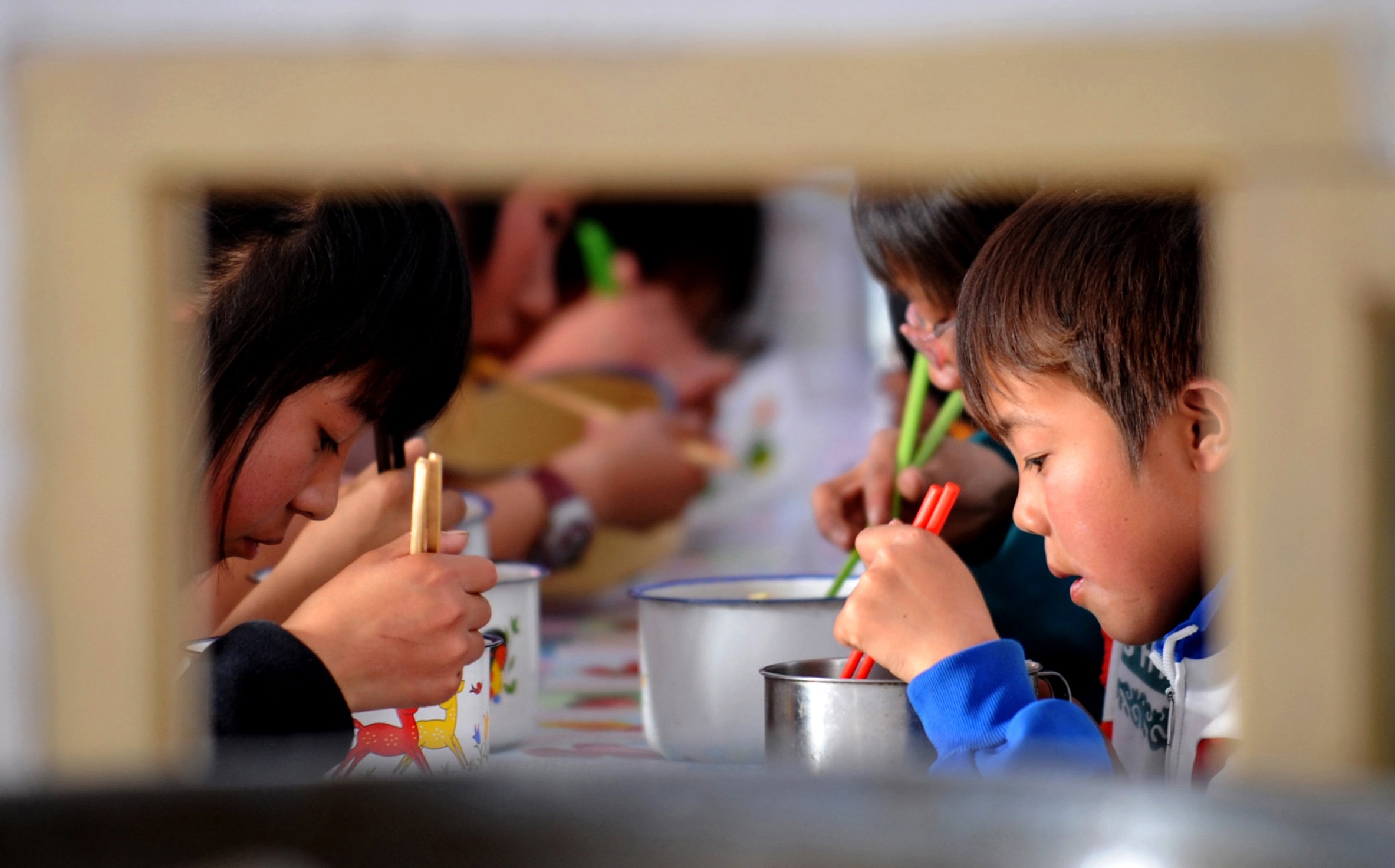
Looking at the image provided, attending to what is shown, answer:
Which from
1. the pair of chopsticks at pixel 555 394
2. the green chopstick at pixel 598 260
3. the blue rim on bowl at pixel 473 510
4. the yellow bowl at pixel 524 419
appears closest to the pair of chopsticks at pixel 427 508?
the blue rim on bowl at pixel 473 510

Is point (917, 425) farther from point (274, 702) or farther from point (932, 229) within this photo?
point (274, 702)

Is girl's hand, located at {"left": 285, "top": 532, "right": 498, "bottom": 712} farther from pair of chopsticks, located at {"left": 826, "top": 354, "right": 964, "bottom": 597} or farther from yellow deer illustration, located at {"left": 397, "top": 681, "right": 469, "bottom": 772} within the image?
pair of chopsticks, located at {"left": 826, "top": 354, "right": 964, "bottom": 597}

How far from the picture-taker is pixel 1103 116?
257 mm

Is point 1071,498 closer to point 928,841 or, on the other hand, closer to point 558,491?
point 928,841

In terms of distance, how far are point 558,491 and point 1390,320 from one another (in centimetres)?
98

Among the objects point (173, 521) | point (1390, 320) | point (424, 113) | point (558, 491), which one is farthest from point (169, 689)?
point (558, 491)

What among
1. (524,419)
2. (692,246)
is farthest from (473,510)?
(692,246)

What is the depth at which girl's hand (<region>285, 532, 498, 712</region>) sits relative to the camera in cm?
47

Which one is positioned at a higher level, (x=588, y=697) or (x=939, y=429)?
(x=939, y=429)

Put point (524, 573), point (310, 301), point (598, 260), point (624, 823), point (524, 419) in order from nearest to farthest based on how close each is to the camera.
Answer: point (624, 823), point (310, 301), point (524, 573), point (524, 419), point (598, 260)

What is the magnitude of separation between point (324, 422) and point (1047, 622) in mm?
400

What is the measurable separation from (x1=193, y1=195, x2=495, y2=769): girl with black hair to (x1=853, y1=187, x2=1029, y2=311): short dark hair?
23cm

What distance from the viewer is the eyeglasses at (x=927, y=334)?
2.08ft

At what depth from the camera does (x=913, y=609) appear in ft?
1.56
